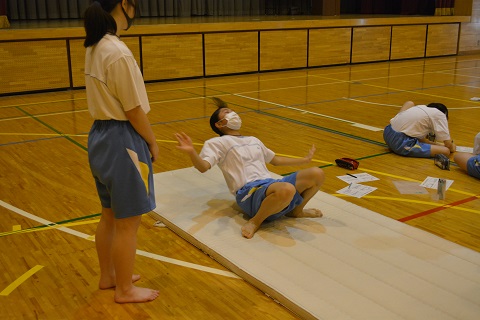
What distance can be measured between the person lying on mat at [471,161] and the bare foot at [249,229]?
1975 mm

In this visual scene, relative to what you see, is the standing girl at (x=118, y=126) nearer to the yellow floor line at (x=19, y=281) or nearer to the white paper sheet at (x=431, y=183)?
the yellow floor line at (x=19, y=281)

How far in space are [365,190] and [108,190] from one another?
2.06 m

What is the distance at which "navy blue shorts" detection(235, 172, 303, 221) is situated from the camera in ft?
9.73

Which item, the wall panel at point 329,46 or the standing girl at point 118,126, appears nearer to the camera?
the standing girl at point 118,126

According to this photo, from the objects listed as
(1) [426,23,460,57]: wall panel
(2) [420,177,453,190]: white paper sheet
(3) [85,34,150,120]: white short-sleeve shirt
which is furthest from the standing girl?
(1) [426,23,460,57]: wall panel

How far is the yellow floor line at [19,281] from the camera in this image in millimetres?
2463

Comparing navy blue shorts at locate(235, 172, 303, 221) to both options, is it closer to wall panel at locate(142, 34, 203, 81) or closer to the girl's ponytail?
the girl's ponytail

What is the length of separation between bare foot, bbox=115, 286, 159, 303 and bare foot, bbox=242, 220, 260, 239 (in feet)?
2.16

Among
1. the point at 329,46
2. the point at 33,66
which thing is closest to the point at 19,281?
the point at 33,66

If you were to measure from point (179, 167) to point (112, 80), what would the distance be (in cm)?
218

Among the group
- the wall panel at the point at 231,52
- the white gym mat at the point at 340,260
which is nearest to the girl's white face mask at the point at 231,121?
the white gym mat at the point at 340,260

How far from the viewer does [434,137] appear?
459 centimetres

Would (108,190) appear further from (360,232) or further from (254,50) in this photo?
(254,50)

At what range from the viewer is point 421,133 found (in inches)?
180
